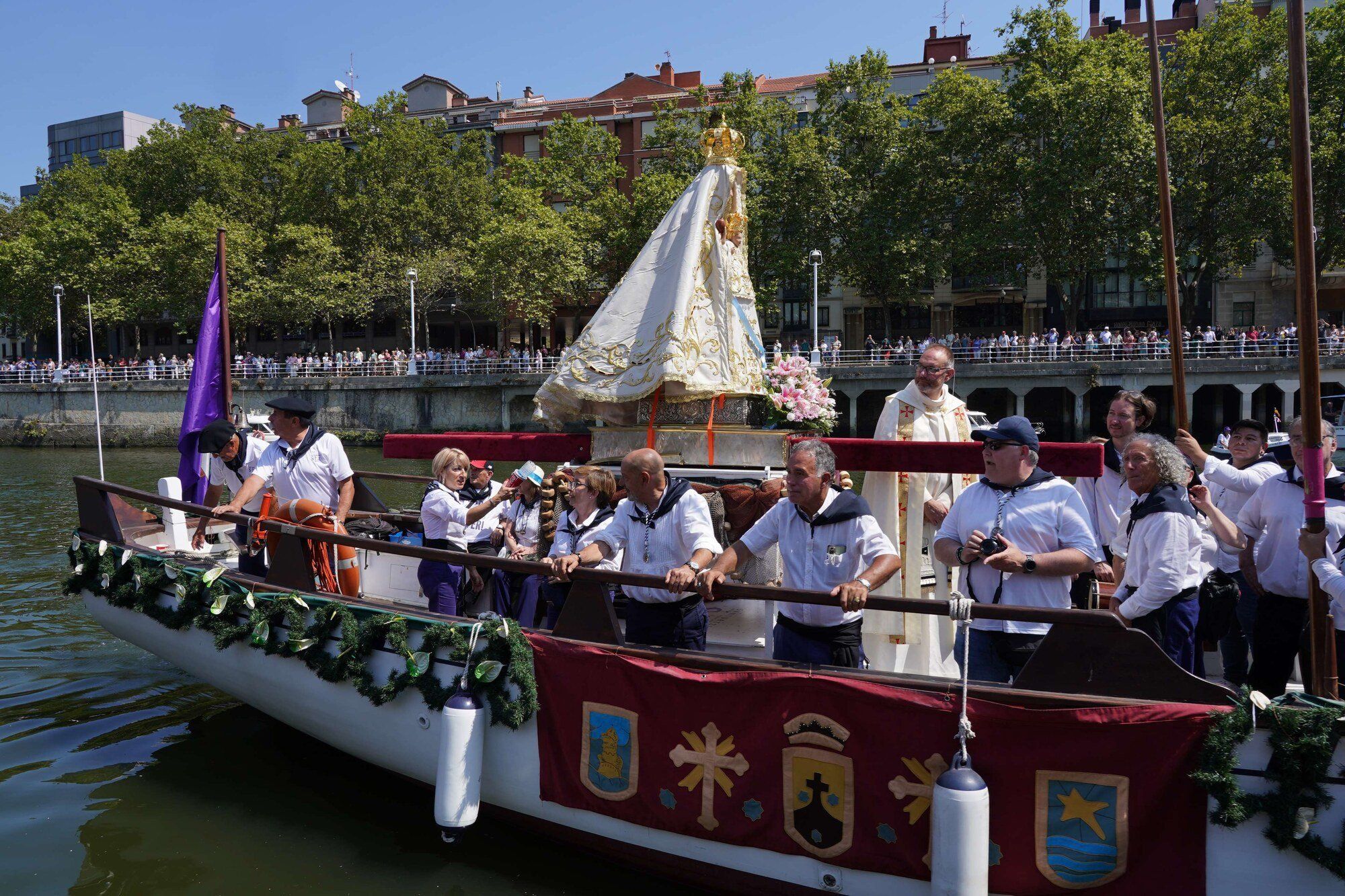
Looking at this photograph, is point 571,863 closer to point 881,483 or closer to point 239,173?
point 881,483

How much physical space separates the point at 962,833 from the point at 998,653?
2.96 ft

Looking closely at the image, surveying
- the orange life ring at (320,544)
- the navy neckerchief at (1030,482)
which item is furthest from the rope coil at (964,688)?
the orange life ring at (320,544)

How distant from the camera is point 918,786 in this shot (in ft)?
12.8

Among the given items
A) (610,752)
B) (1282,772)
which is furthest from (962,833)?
(610,752)

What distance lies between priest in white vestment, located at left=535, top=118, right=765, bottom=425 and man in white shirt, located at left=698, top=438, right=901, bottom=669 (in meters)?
2.20

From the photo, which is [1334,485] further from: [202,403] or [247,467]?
[202,403]

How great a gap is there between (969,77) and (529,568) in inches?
1594

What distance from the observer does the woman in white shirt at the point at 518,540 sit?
627 cm

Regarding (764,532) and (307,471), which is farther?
(307,471)

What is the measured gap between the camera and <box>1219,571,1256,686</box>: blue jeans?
512cm

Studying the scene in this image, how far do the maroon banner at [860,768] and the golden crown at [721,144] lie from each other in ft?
13.6

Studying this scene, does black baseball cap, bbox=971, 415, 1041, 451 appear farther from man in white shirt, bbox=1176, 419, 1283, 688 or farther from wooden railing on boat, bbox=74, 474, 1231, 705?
man in white shirt, bbox=1176, 419, 1283, 688

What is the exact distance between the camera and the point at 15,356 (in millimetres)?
69500

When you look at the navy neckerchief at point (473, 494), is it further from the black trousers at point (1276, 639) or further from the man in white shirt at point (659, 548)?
the black trousers at point (1276, 639)
